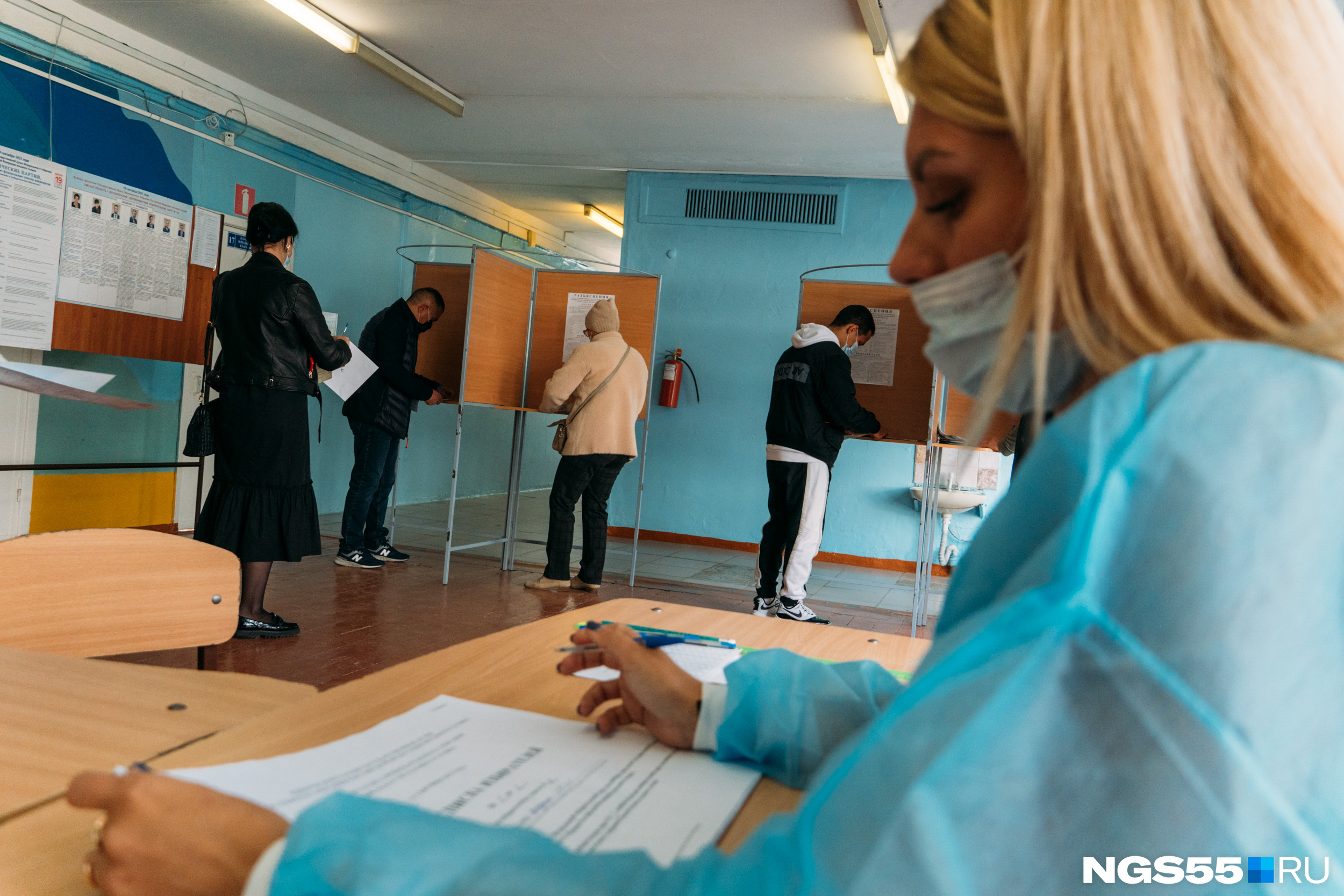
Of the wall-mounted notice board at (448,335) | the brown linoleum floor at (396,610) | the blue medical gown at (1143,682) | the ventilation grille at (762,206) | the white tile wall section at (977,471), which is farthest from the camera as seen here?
the ventilation grille at (762,206)

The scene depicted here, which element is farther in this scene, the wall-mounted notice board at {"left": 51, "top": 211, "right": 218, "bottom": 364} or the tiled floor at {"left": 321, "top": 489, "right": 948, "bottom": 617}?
the tiled floor at {"left": 321, "top": 489, "right": 948, "bottom": 617}

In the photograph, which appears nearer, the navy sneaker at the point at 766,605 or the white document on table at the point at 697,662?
the white document on table at the point at 697,662

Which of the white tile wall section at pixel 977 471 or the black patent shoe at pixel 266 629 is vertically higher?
the white tile wall section at pixel 977 471

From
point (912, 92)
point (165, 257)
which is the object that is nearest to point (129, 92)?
point (165, 257)

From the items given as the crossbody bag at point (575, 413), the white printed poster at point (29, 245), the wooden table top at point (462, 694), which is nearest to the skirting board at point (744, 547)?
the crossbody bag at point (575, 413)

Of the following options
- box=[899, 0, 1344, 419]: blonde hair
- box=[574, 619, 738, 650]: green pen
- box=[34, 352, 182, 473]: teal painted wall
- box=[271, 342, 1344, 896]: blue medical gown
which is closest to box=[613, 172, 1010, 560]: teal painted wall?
box=[34, 352, 182, 473]: teal painted wall

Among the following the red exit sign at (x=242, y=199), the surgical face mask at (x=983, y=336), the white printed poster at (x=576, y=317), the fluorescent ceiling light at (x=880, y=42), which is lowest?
the surgical face mask at (x=983, y=336)

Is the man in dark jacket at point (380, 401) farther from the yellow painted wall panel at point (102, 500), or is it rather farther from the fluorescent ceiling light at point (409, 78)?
the fluorescent ceiling light at point (409, 78)

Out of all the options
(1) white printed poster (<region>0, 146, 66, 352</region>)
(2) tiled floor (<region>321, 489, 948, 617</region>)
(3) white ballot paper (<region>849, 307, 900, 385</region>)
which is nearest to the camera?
(1) white printed poster (<region>0, 146, 66, 352</region>)

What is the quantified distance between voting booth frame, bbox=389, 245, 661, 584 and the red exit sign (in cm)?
110

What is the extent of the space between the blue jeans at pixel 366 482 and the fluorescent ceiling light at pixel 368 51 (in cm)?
203

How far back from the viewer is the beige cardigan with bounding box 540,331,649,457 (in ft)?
15.8

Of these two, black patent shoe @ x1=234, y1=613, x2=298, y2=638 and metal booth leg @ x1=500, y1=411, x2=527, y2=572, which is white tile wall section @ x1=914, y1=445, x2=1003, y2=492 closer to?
metal booth leg @ x1=500, y1=411, x2=527, y2=572

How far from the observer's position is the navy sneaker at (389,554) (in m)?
5.25
